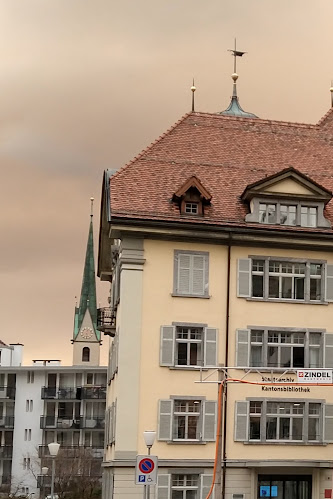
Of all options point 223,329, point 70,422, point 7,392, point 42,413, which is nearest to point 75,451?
point 70,422

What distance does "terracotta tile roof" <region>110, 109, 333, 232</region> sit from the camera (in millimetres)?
43031

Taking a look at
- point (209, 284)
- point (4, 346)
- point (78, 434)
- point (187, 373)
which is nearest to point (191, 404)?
point (187, 373)

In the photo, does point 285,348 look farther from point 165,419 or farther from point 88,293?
point 88,293

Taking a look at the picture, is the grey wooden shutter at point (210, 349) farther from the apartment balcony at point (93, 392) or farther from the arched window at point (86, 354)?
the arched window at point (86, 354)

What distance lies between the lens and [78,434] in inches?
4094

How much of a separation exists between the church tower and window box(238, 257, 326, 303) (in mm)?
99466

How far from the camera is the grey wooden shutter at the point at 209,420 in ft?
136

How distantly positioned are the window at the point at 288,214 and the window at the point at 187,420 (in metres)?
Result: 7.94

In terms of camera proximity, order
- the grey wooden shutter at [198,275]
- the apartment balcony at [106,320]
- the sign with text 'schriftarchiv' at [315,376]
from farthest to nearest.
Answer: the apartment balcony at [106,320] → the grey wooden shutter at [198,275] → the sign with text 'schriftarchiv' at [315,376]

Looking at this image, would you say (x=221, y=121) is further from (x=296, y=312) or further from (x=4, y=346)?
(x=4, y=346)

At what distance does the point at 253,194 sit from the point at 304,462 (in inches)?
434

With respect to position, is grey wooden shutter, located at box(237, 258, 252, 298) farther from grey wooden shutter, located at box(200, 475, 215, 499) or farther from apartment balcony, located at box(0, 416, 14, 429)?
apartment balcony, located at box(0, 416, 14, 429)

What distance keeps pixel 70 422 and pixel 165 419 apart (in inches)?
2522

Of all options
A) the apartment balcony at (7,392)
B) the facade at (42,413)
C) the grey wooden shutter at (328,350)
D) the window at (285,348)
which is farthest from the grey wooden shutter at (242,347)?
the apartment balcony at (7,392)
